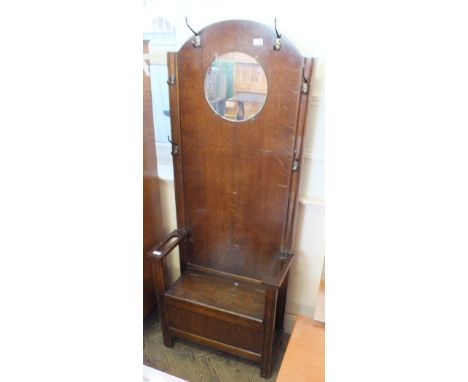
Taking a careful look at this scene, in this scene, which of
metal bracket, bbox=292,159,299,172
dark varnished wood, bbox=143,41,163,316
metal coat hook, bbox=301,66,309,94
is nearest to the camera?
metal coat hook, bbox=301,66,309,94

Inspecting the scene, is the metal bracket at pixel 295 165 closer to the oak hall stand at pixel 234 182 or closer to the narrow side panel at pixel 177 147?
the oak hall stand at pixel 234 182

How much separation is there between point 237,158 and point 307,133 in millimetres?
320

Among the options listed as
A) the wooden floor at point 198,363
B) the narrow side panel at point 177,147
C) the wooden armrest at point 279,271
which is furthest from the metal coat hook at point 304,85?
the wooden floor at point 198,363

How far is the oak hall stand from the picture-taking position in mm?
1127

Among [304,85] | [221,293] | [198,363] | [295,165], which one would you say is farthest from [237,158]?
[198,363]

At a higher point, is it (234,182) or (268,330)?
(234,182)

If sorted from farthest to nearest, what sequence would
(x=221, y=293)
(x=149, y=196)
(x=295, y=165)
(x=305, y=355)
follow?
(x=149, y=196), (x=221, y=293), (x=295, y=165), (x=305, y=355)

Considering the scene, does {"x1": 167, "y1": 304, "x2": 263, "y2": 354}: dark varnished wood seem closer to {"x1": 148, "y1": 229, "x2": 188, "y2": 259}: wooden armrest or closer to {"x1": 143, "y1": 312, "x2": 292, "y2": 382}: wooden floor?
{"x1": 143, "y1": 312, "x2": 292, "y2": 382}: wooden floor

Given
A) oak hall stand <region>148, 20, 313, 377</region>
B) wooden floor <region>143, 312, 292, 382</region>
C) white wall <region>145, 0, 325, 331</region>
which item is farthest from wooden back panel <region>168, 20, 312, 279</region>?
wooden floor <region>143, 312, 292, 382</region>

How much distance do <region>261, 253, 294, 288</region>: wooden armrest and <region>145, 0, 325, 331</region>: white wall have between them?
0.16 metres

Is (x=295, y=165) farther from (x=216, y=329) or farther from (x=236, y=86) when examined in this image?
(x=216, y=329)

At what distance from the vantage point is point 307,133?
4.13 feet
